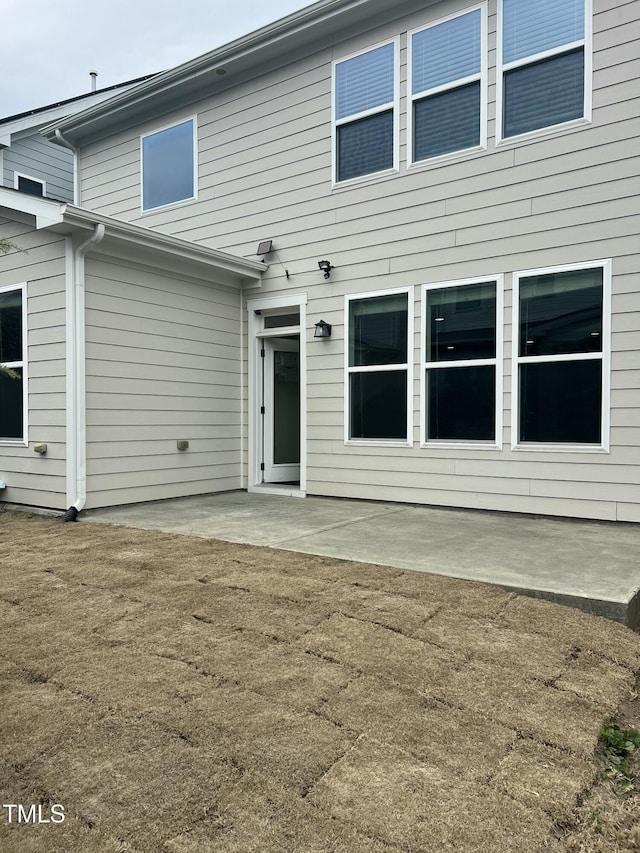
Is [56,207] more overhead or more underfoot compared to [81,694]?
more overhead

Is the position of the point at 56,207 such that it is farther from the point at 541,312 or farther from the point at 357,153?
the point at 541,312

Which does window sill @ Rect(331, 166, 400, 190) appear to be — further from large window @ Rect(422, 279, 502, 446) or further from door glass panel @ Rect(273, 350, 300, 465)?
door glass panel @ Rect(273, 350, 300, 465)

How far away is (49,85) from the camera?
93.2 ft

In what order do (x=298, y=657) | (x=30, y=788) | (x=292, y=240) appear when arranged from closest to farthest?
(x=30, y=788) < (x=298, y=657) < (x=292, y=240)

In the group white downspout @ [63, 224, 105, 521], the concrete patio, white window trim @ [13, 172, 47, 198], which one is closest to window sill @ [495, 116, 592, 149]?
the concrete patio

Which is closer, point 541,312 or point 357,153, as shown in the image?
point 541,312

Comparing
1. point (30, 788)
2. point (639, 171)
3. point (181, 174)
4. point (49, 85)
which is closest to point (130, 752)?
point (30, 788)

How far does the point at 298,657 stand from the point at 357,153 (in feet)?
18.3

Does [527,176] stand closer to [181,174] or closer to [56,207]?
[56,207]

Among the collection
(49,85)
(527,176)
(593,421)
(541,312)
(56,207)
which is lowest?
(593,421)

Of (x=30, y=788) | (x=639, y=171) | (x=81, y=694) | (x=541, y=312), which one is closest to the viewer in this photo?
(x=30, y=788)

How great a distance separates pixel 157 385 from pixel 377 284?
2.53 meters

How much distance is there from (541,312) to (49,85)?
31.3 metres

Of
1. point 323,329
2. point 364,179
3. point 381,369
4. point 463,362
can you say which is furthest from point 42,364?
point 463,362
